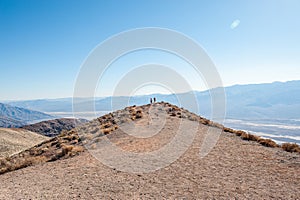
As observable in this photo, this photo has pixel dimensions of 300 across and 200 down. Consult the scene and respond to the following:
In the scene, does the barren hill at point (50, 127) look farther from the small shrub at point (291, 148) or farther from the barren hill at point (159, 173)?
the small shrub at point (291, 148)

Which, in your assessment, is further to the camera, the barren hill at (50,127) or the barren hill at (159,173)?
the barren hill at (50,127)

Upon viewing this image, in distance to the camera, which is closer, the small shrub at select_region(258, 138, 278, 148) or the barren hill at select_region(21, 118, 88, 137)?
the small shrub at select_region(258, 138, 278, 148)

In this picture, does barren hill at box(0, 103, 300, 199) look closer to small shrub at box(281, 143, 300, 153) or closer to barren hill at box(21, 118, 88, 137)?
small shrub at box(281, 143, 300, 153)

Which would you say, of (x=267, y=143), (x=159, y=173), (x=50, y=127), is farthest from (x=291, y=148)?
(x=50, y=127)

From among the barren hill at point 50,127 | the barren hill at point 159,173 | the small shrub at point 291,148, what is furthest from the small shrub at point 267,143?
the barren hill at point 50,127

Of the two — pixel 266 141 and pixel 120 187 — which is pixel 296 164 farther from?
pixel 120 187

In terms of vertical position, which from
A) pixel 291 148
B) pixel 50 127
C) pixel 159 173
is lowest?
pixel 50 127

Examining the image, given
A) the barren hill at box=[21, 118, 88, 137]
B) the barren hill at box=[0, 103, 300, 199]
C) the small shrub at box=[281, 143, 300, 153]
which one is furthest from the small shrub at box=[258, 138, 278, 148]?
the barren hill at box=[21, 118, 88, 137]

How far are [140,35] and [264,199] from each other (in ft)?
47.9

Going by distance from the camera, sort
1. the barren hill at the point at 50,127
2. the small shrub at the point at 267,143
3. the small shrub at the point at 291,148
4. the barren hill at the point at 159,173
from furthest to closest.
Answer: the barren hill at the point at 50,127 < the small shrub at the point at 267,143 < the small shrub at the point at 291,148 < the barren hill at the point at 159,173

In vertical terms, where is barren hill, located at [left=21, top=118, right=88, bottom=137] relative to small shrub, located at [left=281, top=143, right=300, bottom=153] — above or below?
below

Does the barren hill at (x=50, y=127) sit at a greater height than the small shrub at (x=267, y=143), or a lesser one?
lesser

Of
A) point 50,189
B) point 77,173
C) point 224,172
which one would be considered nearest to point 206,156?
point 224,172

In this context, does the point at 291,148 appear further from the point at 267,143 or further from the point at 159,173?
the point at 159,173
